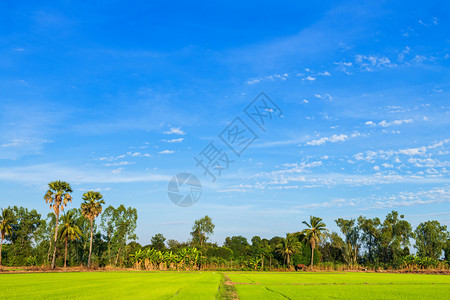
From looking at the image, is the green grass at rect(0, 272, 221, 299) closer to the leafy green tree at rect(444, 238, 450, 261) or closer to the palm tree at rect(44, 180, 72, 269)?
the palm tree at rect(44, 180, 72, 269)

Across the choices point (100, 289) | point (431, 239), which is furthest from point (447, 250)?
point (100, 289)

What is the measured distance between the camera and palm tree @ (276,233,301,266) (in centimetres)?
8269

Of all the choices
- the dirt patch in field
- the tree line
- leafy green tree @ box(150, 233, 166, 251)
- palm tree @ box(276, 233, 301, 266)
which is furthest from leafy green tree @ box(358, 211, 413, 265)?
the dirt patch in field

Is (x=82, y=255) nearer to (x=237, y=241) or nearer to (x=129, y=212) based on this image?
(x=129, y=212)

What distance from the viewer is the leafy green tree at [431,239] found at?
97250 millimetres

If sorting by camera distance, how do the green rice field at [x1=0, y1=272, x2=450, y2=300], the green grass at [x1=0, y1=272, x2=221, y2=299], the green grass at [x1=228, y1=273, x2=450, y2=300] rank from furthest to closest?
the green grass at [x1=228, y1=273, x2=450, y2=300] < the green rice field at [x1=0, y1=272, x2=450, y2=300] < the green grass at [x1=0, y1=272, x2=221, y2=299]

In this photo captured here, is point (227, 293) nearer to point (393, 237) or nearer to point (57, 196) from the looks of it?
point (57, 196)

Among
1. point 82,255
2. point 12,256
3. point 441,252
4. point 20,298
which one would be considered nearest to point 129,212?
point 82,255

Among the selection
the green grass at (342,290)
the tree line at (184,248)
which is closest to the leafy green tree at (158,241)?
the tree line at (184,248)

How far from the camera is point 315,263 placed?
86.1 metres

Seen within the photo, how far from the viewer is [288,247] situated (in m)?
82.9

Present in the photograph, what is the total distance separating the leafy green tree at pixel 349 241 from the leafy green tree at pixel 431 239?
17008 millimetres

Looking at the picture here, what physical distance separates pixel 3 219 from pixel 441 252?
113 m

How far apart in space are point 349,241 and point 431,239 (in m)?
22.9
